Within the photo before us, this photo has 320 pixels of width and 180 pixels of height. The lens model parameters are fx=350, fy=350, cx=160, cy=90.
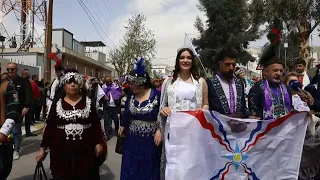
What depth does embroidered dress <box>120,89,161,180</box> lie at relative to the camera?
4.15 metres

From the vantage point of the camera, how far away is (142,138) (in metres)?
4.17

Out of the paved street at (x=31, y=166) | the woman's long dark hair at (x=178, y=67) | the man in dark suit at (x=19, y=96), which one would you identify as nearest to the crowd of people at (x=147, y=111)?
the woman's long dark hair at (x=178, y=67)

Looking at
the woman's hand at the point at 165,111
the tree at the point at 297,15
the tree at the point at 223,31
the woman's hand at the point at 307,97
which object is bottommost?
the woman's hand at the point at 165,111

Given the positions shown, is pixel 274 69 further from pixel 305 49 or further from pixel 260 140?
pixel 305 49

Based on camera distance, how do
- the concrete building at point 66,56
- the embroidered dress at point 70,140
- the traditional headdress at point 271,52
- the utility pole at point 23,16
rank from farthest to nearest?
the utility pole at point 23,16 → the concrete building at point 66,56 → the traditional headdress at point 271,52 → the embroidered dress at point 70,140

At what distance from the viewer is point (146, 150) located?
13.7 feet

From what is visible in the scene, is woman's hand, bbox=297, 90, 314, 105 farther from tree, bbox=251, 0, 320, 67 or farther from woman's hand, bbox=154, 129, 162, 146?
tree, bbox=251, 0, 320, 67

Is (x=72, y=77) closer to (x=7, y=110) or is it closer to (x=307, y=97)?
(x=7, y=110)

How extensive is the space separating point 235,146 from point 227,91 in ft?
2.10

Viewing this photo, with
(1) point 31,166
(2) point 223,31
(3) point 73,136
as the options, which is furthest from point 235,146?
(2) point 223,31

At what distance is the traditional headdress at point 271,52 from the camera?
4121mm

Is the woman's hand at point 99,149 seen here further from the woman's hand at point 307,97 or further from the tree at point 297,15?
the tree at point 297,15

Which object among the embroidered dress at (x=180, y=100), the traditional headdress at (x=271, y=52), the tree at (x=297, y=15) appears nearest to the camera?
the embroidered dress at (x=180, y=100)

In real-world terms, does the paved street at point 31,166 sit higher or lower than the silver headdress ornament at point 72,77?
lower
